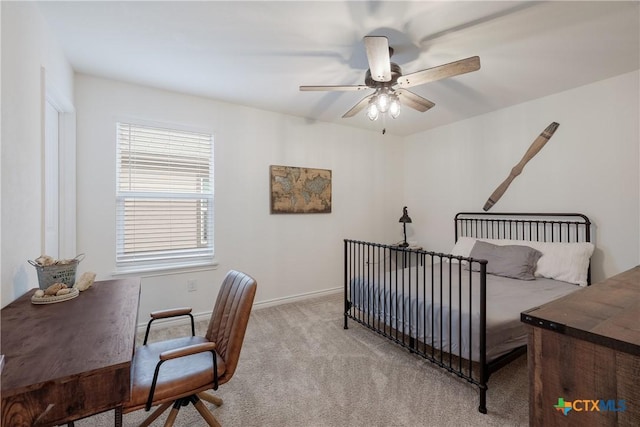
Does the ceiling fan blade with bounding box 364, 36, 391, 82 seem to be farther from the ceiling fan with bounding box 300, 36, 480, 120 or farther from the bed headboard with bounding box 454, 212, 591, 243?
the bed headboard with bounding box 454, 212, 591, 243

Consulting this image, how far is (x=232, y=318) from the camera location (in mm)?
1488

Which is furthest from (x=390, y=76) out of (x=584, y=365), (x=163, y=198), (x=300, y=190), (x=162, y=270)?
(x=162, y=270)

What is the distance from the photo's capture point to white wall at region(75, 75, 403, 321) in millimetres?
2598

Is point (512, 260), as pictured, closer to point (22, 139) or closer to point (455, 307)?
point (455, 307)

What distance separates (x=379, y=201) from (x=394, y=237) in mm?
694

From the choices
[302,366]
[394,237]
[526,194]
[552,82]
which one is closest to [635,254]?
[526,194]

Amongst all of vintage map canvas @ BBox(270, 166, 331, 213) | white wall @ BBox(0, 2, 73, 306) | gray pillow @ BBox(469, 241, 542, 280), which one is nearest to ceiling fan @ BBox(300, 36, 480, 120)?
vintage map canvas @ BBox(270, 166, 331, 213)

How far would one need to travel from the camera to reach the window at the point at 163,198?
2.75 meters

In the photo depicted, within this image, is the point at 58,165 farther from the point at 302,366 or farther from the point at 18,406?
the point at 302,366

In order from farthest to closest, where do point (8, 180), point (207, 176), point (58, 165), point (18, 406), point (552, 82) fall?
point (207, 176) → point (552, 82) → point (58, 165) → point (8, 180) → point (18, 406)

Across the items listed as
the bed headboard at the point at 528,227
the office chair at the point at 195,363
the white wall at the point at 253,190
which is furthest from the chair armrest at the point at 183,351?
the bed headboard at the point at 528,227

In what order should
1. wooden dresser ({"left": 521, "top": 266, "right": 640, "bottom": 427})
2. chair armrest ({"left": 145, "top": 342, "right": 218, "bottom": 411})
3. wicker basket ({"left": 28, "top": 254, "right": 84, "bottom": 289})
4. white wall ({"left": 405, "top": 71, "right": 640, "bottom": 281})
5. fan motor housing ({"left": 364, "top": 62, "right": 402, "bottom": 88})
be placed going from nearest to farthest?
1. wooden dresser ({"left": 521, "top": 266, "right": 640, "bottom": 427})
2. chair armrest ({"left": 145, "top": 342, "right": 218, "bottom": 411})
3. wicker basket ({"left": 28, "top": 254, "right": 84, "bottom": 289})
4. fan motor housing ({"left": 364, "top": 62, "right": 402, "bottom": 88})
5. white wall ({"left": 405, "top": 71, "right": 640, "bottom": 281})

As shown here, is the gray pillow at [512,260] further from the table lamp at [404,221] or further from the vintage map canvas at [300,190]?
the vintage map canvas at [300,190]

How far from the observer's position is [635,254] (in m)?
2.54
